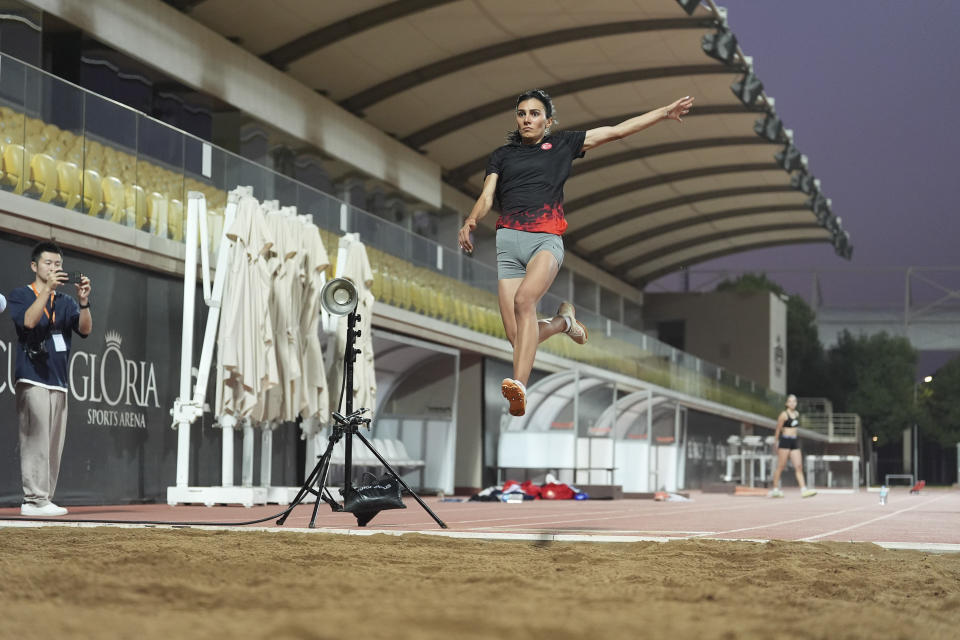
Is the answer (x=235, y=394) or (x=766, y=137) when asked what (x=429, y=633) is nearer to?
(x=235, y=394)

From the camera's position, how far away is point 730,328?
168 feet

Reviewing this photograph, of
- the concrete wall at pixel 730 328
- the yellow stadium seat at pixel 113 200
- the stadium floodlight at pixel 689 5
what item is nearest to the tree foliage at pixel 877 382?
the concrete wall at pixel 730 328

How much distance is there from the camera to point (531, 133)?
7207 mm

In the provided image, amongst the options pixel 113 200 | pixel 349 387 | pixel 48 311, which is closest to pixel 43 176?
pixel 113 200

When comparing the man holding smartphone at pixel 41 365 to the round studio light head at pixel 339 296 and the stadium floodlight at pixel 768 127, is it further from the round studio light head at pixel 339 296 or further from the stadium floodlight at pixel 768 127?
the stadium floodlight at pixel 768 127

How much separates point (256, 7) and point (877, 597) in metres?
16.5

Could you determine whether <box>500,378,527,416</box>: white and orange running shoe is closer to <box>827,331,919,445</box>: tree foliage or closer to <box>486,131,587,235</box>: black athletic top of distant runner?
<box>486,131,587,235</box>: black athletic top of distant runner

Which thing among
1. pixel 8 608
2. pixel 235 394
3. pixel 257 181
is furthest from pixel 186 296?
pixel 8 608

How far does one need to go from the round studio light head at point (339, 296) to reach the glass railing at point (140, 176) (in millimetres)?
4324

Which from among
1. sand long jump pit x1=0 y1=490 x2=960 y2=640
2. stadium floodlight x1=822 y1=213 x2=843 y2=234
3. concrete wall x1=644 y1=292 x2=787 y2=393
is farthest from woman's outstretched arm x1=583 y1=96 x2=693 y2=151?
concrete wall x1=644 y1=292 x2=787 y2=393

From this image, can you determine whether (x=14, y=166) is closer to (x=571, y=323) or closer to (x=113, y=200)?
(x=113, y=200)

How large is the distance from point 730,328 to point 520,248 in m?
45.3

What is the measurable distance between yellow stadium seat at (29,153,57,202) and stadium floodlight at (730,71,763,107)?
54.1 feet

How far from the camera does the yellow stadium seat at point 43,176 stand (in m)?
11.7
